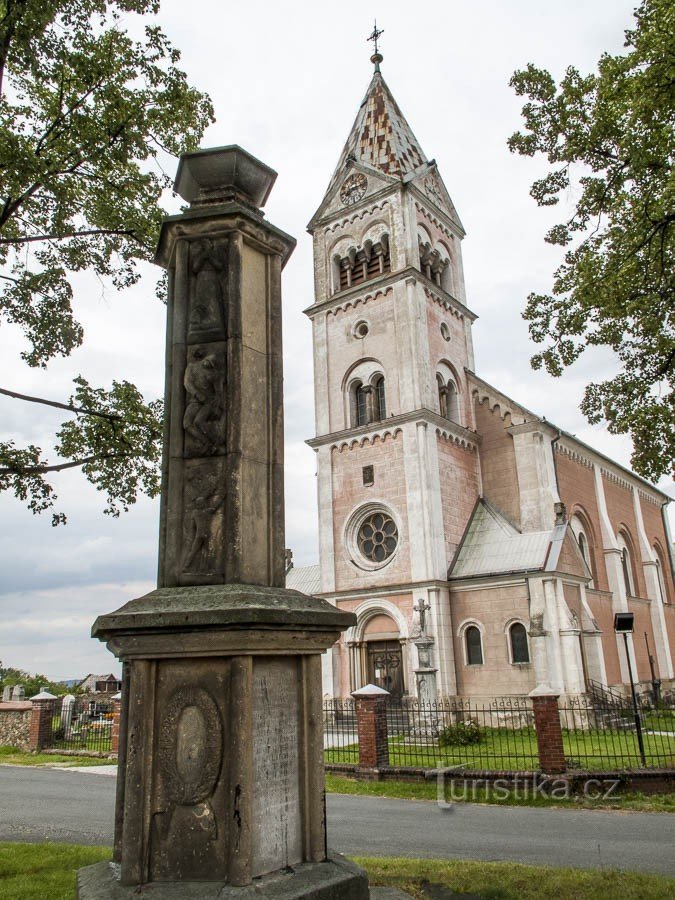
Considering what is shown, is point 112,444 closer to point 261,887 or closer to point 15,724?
point 261,887

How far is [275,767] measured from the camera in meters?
3.80

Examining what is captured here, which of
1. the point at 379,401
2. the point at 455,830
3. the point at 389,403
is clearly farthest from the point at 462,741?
the point at 379,401

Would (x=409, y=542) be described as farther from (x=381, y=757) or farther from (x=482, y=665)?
(x=381, y=757)

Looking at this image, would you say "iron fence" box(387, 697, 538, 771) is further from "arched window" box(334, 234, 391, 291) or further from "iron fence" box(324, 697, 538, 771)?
"arched window" box(334, 234, 391, 291)

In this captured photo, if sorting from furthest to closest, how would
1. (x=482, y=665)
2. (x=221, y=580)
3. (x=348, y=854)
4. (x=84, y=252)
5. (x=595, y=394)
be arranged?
(x=482, y=665), (x=595, y=394), (x=84, y=252), (x=348, y=854), (x=221, y=580)

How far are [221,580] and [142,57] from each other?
8.66 meters

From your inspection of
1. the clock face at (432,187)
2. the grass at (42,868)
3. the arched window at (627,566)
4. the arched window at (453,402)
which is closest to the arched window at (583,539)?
the arched window at (627,566)

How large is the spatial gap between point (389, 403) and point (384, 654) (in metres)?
8.87

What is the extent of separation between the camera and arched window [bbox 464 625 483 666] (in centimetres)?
2256

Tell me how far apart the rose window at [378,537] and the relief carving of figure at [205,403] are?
2052 cm

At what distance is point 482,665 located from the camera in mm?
22312

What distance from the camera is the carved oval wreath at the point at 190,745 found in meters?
3.64

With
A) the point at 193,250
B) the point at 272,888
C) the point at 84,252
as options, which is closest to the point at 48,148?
the point at 84,252

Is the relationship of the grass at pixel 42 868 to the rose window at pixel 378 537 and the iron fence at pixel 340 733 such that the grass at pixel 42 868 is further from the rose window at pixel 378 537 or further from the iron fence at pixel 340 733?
the rose window at pixel 378 537
